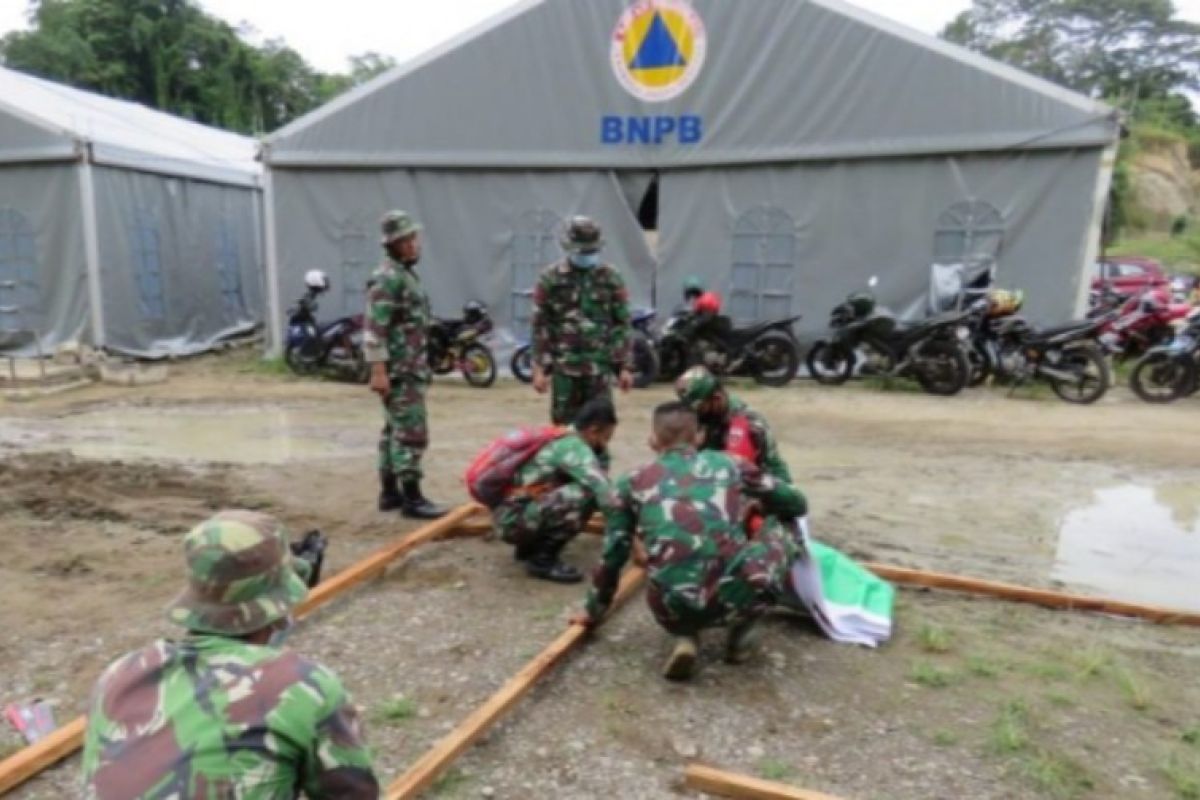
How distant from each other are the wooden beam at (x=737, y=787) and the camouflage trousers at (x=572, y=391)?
284 centimetres

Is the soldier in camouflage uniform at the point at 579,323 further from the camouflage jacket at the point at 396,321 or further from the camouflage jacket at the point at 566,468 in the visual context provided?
the camouflage jacket at the point at 566,468

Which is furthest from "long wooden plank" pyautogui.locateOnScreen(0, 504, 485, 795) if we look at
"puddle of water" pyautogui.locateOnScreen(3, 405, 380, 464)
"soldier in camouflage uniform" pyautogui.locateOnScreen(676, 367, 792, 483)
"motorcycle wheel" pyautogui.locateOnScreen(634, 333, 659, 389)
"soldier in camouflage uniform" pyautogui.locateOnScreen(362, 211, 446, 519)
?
"motorcycle wheel" pyautogui.locateOnScreen(634, 333, 659, 389)

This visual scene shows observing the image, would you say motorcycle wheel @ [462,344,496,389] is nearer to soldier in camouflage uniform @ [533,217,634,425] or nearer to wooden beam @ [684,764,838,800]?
soldier in camouflage uniform @ [533,217,634,425]

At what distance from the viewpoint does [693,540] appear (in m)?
3.10

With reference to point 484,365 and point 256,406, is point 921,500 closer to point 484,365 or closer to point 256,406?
point 484,365

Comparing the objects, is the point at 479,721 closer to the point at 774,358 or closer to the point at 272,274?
the point at 774,358

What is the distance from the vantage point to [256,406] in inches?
354

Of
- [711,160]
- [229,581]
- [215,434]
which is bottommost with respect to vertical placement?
[215,434]

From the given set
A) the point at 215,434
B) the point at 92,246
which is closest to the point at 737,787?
the point at 215,434

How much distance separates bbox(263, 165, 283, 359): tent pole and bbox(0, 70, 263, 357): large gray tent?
5.54ft

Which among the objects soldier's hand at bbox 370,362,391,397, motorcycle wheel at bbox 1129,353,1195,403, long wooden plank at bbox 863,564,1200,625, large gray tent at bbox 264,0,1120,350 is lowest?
long wooden plank at bbox 863,564,1200,625

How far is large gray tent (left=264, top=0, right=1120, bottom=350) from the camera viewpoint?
930cm

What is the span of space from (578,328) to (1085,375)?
5.63m

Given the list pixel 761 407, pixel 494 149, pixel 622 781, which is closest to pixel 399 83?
pixel 494 149
